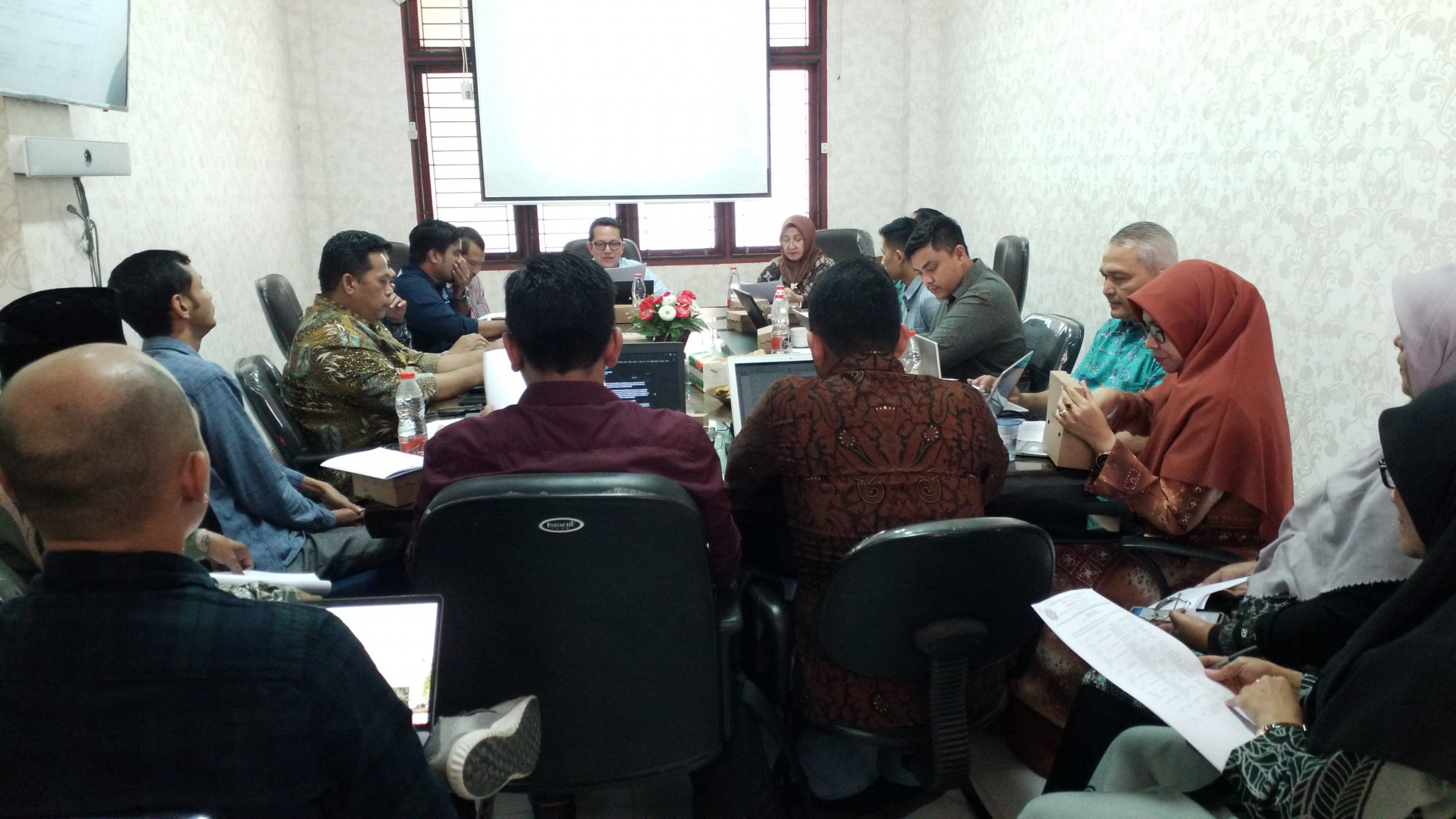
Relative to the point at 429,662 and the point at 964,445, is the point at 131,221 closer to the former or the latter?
the point at 429,662

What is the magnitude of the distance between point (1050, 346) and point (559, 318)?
2254 millimetres

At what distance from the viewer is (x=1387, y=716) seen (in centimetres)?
103

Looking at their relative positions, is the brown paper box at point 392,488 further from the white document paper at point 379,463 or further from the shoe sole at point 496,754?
the shoe sole at point 496,754

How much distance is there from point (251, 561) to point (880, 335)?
1347mm

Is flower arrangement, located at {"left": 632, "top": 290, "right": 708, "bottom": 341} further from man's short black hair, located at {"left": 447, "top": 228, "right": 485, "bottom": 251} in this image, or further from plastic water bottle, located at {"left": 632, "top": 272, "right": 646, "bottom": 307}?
man's short black hair, located at {"left": 447, "top": 228, "right": 485, "bottom": 251}

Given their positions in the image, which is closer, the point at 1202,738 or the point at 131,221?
the point at 1202,738

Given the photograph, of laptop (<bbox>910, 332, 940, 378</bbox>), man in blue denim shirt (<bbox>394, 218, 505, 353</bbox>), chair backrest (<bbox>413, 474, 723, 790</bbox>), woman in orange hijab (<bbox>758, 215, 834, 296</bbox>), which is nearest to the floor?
chair backrest (<bbox>413, 474, 723, 790</bbox>)

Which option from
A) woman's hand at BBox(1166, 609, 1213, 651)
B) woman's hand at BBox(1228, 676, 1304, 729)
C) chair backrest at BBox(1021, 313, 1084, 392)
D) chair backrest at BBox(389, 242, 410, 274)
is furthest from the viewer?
chair backrest at BBox(389, 242, 410, 274)

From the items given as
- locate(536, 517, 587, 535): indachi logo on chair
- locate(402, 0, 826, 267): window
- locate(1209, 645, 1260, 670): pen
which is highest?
locate(402, 0, 826, 267): window

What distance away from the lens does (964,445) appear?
163cm

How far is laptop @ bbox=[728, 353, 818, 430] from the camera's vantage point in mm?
2156

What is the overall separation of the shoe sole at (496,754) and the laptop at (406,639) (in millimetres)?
83

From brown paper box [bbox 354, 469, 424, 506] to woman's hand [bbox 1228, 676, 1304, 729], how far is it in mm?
1527

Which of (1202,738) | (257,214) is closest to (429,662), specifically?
(1202,738)
